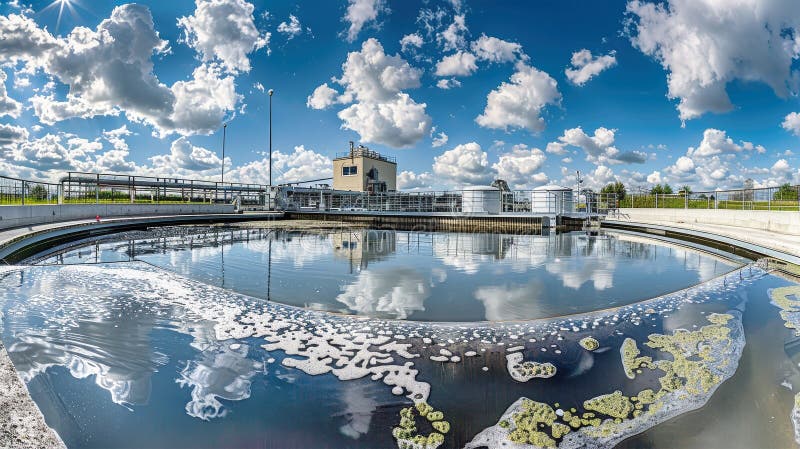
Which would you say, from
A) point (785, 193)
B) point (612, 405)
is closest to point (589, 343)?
point (612, 405)

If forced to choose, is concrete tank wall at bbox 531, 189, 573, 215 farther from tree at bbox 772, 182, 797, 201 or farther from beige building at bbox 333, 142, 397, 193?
beige building at bbox 333, 142, 397, 193

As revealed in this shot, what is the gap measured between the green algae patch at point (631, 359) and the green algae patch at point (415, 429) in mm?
1491

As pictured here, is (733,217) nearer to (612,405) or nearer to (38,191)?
(612,405)

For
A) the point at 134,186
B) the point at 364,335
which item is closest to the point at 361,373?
the point at 364,335

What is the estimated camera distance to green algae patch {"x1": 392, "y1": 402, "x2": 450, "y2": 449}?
6.29 feet

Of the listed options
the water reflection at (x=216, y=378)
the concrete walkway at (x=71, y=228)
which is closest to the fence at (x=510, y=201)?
the concrete walkway at (x=71, y=228)

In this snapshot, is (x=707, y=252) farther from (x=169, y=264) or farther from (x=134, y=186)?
(x=134, y=186)

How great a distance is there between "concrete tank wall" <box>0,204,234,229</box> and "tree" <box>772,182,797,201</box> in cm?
2190

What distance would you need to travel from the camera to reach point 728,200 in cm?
1516

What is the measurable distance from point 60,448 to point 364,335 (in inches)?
78.5

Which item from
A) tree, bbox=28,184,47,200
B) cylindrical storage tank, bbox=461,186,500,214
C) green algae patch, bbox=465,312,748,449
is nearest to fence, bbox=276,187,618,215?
cylindrical storage tank, bbox=461,186,500,214

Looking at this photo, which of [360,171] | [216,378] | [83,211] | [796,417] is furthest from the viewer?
[360,171]

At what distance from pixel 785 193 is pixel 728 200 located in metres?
3.01

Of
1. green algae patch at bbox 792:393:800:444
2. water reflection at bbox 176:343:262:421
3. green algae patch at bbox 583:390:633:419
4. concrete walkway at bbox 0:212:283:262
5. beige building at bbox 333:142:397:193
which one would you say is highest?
beige building at bbox 333:142:397:193
